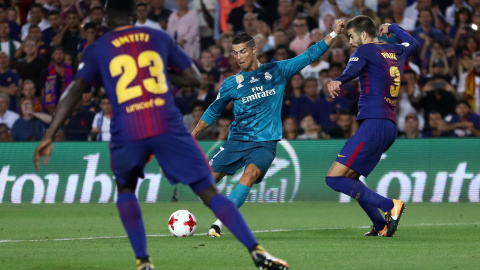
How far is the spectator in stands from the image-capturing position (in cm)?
1730

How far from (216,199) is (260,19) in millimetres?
14015

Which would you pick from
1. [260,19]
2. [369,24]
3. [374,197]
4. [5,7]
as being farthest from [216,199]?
[5,7]

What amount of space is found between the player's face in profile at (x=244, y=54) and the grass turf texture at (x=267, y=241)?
2060 millimetres

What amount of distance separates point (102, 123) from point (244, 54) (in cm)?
806

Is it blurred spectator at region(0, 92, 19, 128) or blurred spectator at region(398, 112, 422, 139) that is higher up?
blurred spectator at region(0, 92, 19, 128)

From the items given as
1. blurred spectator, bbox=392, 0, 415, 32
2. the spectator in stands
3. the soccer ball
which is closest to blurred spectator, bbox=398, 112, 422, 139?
the spectator in stands

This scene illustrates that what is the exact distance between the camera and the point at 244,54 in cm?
1014

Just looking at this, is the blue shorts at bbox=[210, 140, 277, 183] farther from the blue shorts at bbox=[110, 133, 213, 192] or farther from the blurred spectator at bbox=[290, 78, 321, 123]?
the blurred spectator at bbox=[290, 78, 321, 123]

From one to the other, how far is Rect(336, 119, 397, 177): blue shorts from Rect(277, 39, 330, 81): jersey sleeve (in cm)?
96

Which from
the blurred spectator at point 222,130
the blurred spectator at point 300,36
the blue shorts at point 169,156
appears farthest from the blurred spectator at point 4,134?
the blue shorts at point 169,156

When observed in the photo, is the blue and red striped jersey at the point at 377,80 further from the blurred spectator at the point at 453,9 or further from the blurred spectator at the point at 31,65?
the blurred spectator at the point at 31,65

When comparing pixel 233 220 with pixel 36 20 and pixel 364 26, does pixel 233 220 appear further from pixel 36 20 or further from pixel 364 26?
pixel 36 20

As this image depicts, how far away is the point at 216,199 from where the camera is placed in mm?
6355

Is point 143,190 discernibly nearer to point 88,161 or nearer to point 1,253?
point 88,161
